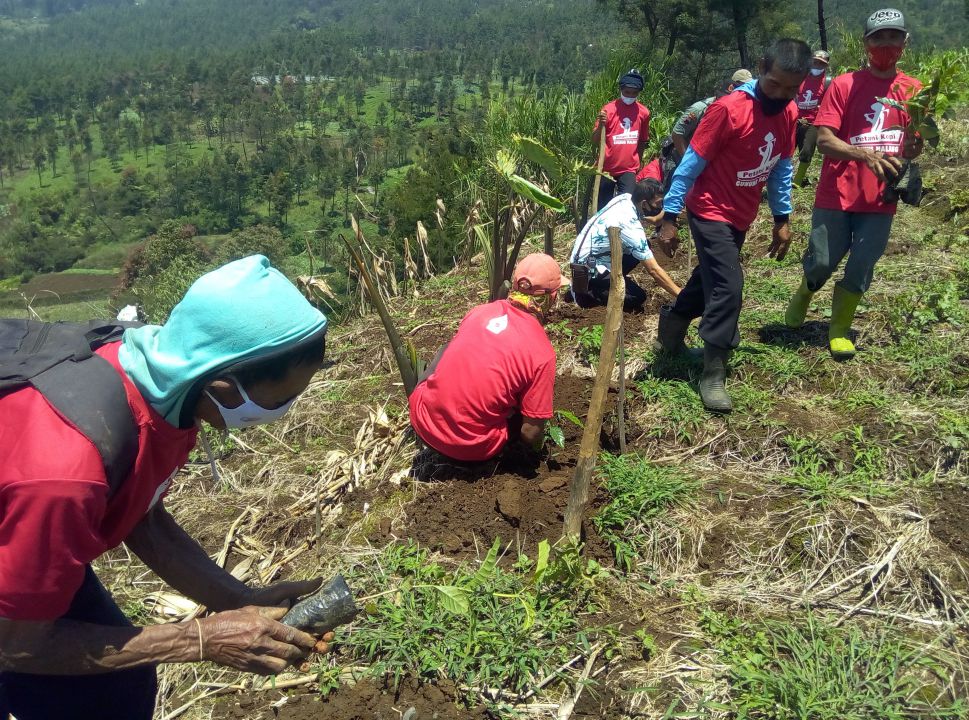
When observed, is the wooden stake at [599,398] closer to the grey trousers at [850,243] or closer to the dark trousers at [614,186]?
the grey trousers at [850,243]

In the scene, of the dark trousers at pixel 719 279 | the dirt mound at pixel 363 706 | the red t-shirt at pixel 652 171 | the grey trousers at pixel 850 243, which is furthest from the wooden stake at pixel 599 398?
the red t-shirt at pixel 652 171

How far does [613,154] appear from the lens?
6.38m

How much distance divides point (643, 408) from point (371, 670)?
2070 millimetres

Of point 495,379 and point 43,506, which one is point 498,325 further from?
point 43,506

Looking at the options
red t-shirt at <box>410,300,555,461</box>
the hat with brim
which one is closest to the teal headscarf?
red t-shirt at <box>410,300,555,461</box>

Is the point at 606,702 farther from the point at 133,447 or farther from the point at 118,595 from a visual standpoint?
the point at 118,595

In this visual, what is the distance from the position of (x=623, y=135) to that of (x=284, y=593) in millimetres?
5499

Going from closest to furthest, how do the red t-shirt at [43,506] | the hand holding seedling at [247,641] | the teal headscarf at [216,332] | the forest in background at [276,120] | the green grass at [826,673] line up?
1. the red t-shirt at [43,506]
2. the teal headscarf at [216,332]
3. the hand holding seedling at [247,641]
4. the green grass at [826,673]
5. the forest in background at [276,120]

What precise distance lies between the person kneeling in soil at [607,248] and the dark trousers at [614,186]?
75cm

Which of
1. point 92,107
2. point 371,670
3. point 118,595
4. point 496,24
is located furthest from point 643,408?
point 496,24

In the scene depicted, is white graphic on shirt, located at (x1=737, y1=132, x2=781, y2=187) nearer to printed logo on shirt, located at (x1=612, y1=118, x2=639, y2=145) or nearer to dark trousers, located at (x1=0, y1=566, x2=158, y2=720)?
printed logo on shirt, located at (x1=612, y1=118, x2=639, y2=145)

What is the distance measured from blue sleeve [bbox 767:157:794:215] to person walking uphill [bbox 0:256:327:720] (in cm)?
320

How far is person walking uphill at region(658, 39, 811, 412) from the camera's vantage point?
11.6 feet

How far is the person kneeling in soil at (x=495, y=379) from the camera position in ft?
10.3
